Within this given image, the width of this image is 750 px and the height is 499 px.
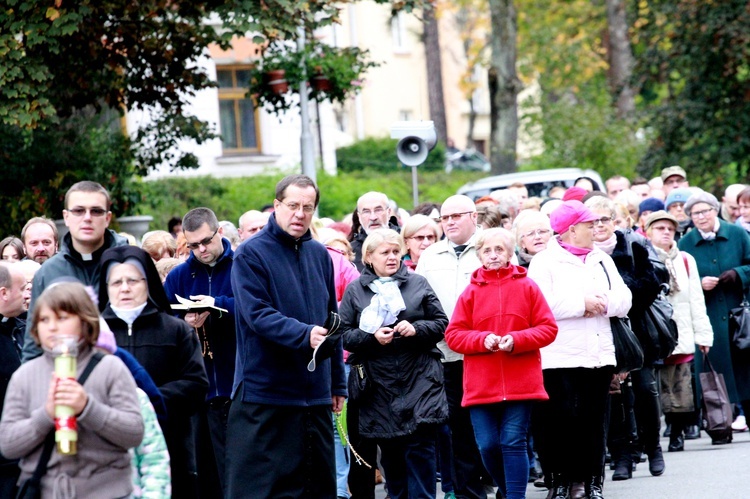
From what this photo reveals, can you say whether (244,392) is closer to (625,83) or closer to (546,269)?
(546,269)

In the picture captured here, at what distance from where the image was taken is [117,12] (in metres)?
15.8

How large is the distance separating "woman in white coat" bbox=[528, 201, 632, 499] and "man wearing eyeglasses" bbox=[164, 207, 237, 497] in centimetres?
218

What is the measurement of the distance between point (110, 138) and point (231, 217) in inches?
409

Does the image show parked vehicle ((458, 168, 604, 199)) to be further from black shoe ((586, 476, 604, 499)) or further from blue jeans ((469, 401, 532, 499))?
blue jeans ((469, 401, 532, 499))

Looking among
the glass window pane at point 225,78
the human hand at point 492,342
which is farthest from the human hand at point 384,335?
the glass window pane at point 225,78

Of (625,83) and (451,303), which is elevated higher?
(625,83)

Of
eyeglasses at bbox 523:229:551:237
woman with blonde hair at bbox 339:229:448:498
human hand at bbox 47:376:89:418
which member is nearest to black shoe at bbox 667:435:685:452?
eyeglasses at bbox 523:229:551:237

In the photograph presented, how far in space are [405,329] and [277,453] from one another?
1603 millimetres

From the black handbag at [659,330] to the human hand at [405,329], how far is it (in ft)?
8.09

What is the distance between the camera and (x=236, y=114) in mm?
33125

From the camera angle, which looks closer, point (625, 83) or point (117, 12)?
point (117, 12)

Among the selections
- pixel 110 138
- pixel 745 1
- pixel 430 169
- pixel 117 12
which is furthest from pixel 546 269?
pixel 430 169

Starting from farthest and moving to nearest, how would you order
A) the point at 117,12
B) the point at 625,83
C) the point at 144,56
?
the point at 625,83
the point at 144,56
the point at 117,12

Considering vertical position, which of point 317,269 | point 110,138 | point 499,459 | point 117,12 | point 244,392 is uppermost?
point 117,12
